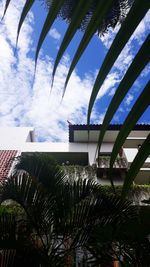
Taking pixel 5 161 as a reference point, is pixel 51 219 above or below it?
below

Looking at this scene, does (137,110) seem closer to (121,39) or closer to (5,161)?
(121,39)

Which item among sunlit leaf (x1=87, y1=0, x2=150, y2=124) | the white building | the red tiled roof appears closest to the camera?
sunlit leaf (x1=87, y1=0, x2=150, y2=124)

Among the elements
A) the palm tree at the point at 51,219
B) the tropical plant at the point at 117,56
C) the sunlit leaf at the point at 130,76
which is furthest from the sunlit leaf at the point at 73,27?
the palm tree at the point at 51,219

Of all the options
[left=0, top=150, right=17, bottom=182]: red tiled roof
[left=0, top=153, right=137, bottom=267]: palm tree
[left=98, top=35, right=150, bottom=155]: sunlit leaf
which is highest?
[left=0, top=150, right=17, bottom=182]: red tiled roof

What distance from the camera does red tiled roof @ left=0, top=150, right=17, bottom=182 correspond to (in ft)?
51.0

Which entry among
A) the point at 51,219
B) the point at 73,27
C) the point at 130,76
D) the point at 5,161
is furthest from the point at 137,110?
the point at 5,161

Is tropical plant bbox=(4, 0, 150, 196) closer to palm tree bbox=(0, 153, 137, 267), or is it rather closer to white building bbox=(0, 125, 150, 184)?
palm tree bbox=(0, 153, 137, 267)

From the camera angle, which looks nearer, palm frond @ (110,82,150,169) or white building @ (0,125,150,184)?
palm frond @ (110,82,150,169)

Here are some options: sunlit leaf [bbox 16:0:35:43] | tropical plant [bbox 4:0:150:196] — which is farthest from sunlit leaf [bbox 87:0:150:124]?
sunlit leaf [bbox 16:0:35:43]

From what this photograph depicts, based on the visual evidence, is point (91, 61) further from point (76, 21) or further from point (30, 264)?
point (30, 264)

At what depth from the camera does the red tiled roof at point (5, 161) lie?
15539 millimetres

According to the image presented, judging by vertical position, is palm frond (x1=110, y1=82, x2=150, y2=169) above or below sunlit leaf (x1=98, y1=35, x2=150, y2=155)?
below

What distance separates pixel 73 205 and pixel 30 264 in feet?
3.22

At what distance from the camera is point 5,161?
16734 mm
